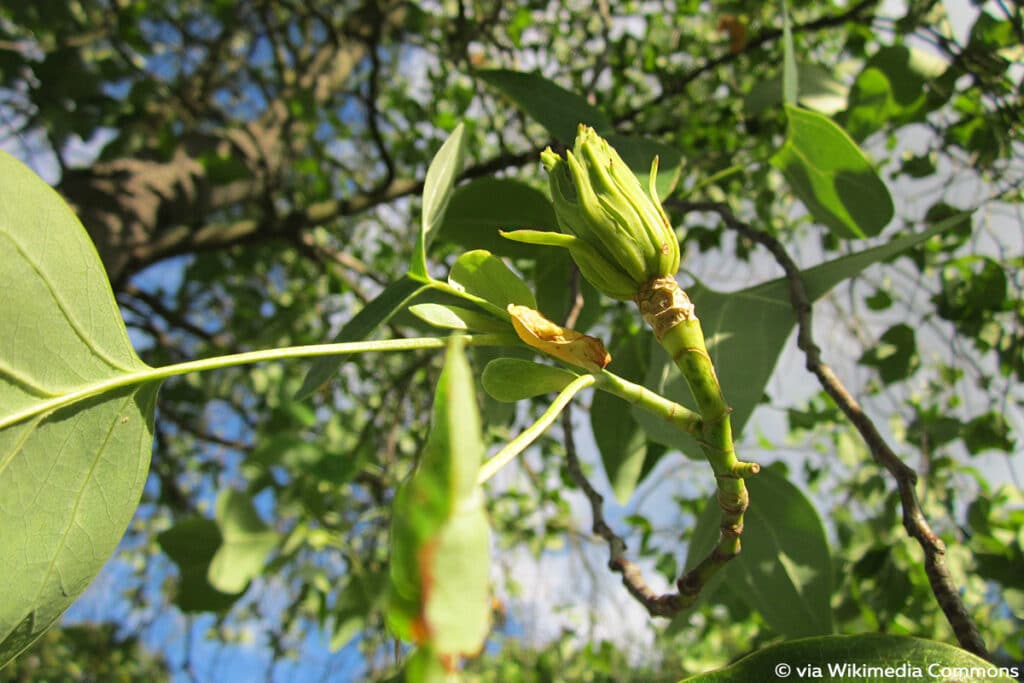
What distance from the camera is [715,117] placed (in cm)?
152

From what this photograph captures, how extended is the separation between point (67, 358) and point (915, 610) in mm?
1400

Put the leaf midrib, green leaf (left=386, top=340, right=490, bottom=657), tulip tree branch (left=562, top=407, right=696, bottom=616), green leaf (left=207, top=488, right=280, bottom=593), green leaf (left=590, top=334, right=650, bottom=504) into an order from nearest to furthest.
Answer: green leaf (left=386, top=340, right=490, bottom=657) < the leaf midrib < tulip tree branch (left=562, top=407, right=696, bottom=616) < green leaf (left=590, top=334, right=650, bottom=504) < green leaf (left=207, top=488, right=280, bottom=593)

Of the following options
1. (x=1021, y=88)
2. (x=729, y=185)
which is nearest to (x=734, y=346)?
(x=1021, y=88)

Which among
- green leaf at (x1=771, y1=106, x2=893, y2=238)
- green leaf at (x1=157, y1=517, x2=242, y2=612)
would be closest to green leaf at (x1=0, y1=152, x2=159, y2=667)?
green leaf at (x1=771, y1=106, x2=893, y2=238)

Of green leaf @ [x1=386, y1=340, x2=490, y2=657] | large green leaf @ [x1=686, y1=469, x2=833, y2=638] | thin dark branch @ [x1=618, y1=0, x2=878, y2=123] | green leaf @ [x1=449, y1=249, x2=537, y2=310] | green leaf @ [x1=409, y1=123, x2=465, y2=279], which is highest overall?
thin dark branch @ [x1=618, y1=0, x2=878, y2=123]

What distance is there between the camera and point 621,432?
2.62 ft

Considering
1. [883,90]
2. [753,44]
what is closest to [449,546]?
[883,90]

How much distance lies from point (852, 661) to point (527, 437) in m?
0.23

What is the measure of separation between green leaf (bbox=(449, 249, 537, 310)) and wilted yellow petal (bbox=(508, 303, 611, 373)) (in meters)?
0.04

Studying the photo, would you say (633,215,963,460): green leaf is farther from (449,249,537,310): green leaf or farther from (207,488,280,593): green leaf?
(207,488,280,593): green leaf

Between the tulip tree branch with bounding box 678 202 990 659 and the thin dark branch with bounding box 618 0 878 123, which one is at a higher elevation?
the thin dark branch with bounding box 618 0 878 123

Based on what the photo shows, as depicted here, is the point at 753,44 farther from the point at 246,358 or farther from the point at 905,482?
the point at 246,358

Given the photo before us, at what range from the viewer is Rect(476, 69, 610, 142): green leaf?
25.5 inches

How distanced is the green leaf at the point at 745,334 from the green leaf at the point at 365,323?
226 millimetres
